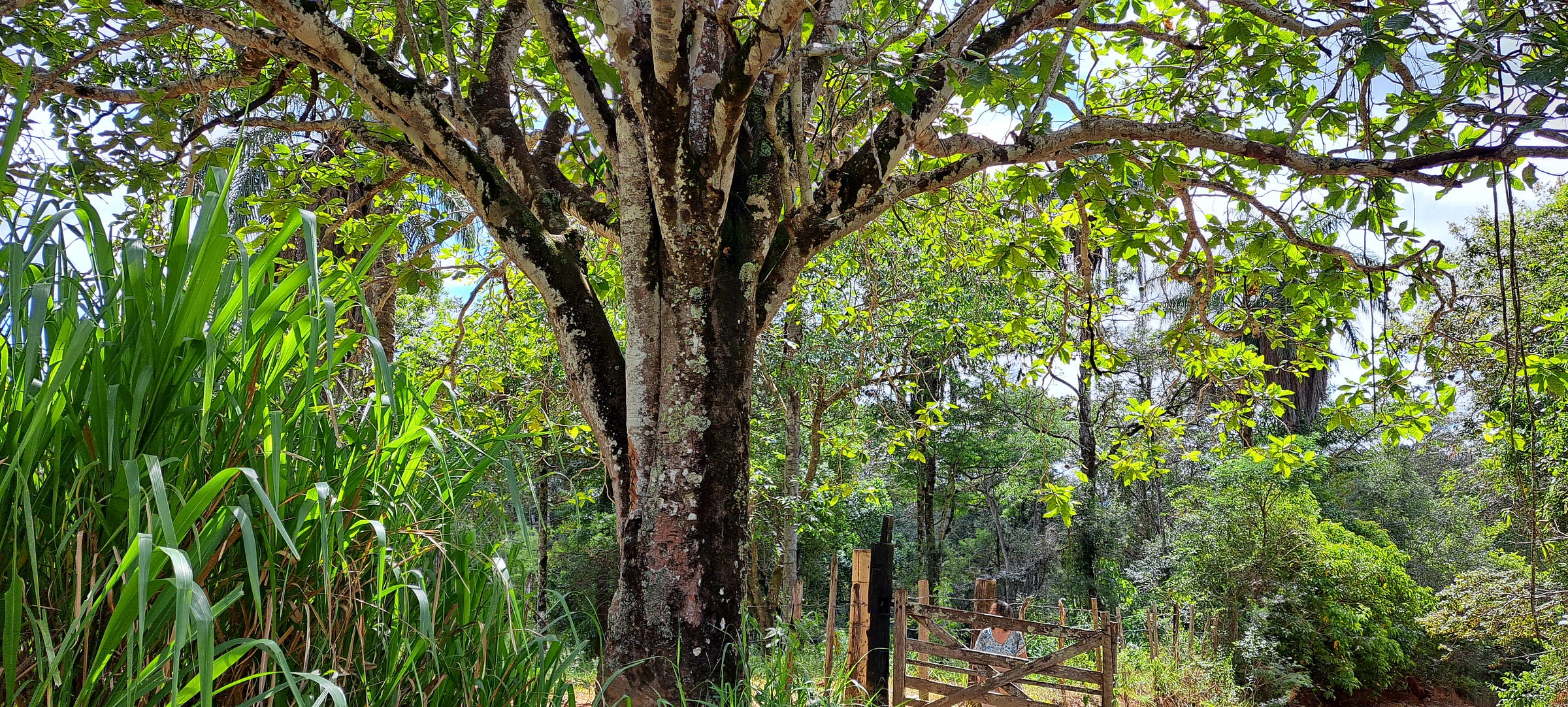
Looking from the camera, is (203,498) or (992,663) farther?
(992,663)

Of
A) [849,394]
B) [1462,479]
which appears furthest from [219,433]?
[1462,479]

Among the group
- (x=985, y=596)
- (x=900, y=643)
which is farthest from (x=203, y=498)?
(x=985, y=596)

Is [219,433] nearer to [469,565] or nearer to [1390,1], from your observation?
[469,565]

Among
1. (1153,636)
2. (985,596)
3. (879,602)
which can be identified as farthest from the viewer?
(1153,636)

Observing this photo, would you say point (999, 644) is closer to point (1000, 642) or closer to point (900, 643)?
point (1000, 642)

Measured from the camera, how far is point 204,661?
0.82 m

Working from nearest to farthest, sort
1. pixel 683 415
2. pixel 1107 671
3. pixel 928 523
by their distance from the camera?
pixel 683 415, pixel 1107 671, pixel 928 523

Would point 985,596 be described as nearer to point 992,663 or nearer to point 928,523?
point 992,663

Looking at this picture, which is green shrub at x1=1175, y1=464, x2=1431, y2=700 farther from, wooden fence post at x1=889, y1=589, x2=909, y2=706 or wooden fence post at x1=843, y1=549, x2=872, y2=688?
wooden fence post at x1=843, y1=549, x2=872, y2=688

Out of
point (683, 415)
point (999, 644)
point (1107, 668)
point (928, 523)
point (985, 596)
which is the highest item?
point (683, 415)

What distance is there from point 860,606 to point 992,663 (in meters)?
1.68

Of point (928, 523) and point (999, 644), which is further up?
point (928, 523)

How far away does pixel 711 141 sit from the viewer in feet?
9.51

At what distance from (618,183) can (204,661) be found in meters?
2.45
